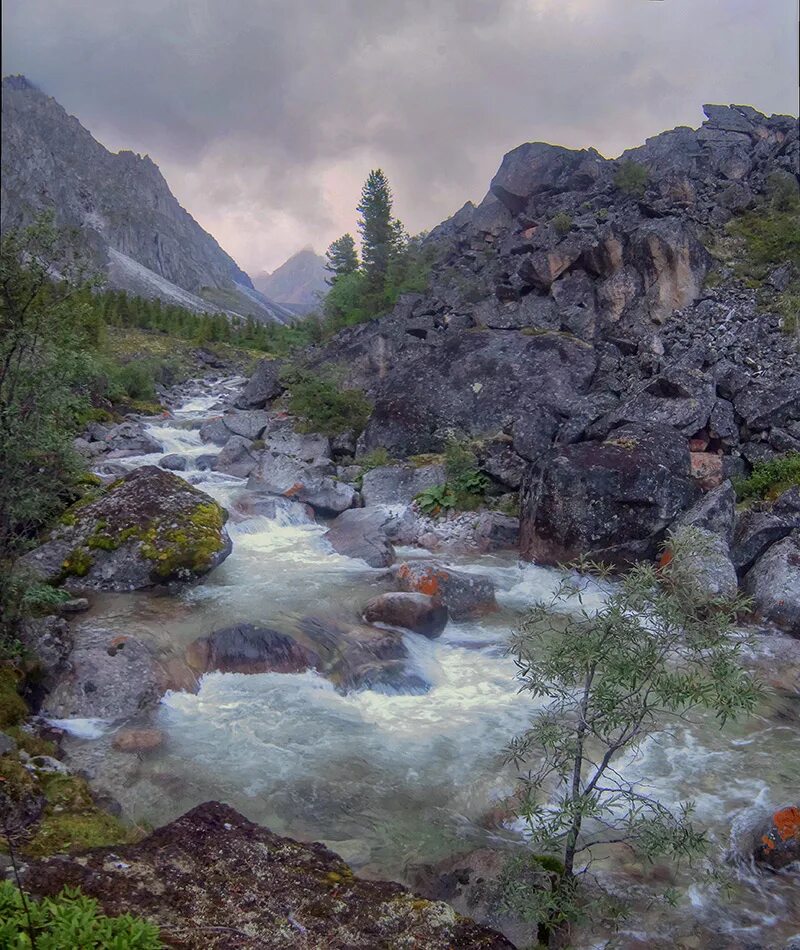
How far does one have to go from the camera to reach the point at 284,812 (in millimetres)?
7684

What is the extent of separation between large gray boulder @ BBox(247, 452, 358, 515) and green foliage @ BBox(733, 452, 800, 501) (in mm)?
11091

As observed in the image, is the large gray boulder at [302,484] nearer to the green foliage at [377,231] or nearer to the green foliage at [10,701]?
the green foliage at [10,701]

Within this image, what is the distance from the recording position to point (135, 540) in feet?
43.6

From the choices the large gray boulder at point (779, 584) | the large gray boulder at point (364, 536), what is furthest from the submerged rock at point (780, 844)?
the large gray boulder at point (364, 536)

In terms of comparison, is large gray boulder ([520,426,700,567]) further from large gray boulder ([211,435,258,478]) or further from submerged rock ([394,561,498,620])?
large gray boulder ([211,435,258,478])

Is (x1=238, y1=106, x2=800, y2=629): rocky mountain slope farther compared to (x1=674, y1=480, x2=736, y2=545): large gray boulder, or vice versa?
(x1=238, y1=106, x2=800, y2=629): rocky mountain slope

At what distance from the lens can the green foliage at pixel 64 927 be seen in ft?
11.4

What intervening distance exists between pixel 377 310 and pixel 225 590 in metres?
27.6

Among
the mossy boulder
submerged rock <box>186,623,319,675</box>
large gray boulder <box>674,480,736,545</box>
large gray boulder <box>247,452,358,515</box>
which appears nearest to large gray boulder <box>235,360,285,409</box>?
large gray boulder <box>247,452,358,515</box>

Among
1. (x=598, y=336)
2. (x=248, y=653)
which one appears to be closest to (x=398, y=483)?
(x=248, y=653)

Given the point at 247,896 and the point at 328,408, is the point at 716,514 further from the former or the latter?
the point at 328,408

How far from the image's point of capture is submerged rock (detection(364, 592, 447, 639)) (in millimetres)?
12492

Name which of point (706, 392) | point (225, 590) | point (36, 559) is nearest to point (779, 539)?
point (706, 392)

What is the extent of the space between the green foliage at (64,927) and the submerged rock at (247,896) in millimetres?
512
